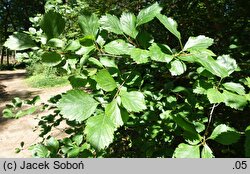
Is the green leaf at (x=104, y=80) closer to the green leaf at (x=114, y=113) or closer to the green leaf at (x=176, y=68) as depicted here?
the green leaf at (x=114, y=113)

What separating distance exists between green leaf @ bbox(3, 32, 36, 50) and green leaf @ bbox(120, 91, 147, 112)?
0.38 m

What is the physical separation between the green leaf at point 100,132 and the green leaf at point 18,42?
36 centimetres

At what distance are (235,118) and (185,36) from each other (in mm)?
1182

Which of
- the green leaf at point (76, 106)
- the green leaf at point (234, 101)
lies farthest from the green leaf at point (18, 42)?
the green leaf at point (234, 101)

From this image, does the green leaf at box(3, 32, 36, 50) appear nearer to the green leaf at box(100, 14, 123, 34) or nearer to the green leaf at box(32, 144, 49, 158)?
the green leaf at box(100, 14, 123, 34)

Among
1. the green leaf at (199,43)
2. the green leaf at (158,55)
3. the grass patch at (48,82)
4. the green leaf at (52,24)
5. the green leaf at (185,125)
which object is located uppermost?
the green leaf at (52,24)

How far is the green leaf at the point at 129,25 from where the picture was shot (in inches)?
42.9

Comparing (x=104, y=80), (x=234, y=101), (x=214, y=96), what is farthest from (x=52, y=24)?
(x=234, y=101)

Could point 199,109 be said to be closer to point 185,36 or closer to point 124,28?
point 124,28

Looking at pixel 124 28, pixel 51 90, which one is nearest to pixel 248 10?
pixel 124 28

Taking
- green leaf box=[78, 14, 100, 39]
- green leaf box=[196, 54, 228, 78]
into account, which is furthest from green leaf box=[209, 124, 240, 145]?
green leaf box=[78, 14, 100, 39]

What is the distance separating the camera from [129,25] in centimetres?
110

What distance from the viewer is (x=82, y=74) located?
131 cm
